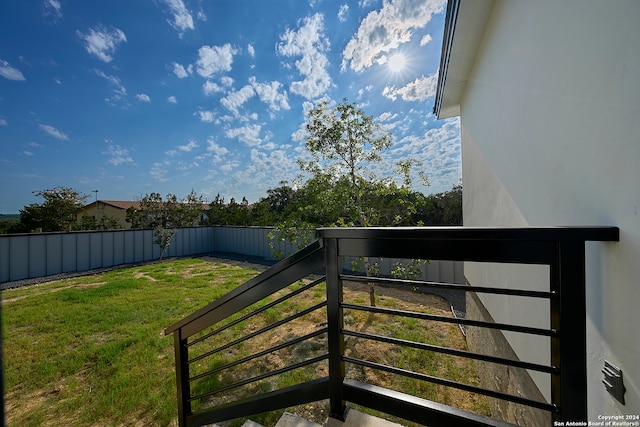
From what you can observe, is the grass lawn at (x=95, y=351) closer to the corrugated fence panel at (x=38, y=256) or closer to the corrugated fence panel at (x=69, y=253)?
the corrugated fence panel at (x=38, y=256)

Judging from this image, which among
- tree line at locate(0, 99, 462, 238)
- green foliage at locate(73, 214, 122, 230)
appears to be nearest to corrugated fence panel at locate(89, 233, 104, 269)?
green foliage at locate(73, 214, 122, 230)

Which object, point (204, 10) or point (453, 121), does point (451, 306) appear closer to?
point (453, 121)

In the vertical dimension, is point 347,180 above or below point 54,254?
above

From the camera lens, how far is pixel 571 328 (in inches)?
29.5

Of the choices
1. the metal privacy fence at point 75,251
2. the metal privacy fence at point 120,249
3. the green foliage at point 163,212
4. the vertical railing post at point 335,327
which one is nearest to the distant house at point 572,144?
the vertical railing post at point 335,327

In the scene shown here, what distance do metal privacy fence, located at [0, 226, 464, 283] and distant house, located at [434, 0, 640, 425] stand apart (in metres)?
4.05

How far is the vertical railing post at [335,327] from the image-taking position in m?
1.11

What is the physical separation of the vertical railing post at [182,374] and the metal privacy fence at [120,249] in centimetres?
317

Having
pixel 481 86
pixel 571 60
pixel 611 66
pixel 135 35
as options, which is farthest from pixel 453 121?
pixel 135 35

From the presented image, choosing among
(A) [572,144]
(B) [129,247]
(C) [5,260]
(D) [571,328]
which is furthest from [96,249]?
(A) [572,144]

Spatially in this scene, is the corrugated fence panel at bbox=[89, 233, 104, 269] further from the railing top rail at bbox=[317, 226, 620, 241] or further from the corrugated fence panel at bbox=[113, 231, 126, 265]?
the railing top rail at bbox=[317, 226, 620, 241]

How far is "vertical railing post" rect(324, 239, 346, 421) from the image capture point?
1.11m

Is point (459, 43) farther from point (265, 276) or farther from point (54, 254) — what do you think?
point (54, 254)

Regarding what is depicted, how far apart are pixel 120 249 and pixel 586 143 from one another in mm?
12405
